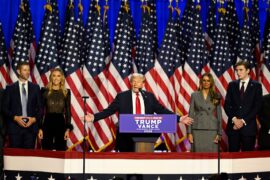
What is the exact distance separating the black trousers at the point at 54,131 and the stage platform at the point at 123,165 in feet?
4.01

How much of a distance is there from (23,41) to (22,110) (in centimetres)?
183

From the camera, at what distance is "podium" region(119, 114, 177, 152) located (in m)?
7.03

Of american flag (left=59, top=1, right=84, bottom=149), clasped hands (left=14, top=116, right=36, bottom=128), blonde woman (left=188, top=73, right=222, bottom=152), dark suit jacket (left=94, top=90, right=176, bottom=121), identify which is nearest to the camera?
dark suit jacket (left=94, top=90, right=176, bottom=121)

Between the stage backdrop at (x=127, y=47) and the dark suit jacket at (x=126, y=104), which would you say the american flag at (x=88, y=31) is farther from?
the dark suit jacket at (x=126, y=104)

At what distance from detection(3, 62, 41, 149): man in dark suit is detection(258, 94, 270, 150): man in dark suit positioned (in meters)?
2.75

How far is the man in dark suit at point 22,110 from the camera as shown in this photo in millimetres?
7930

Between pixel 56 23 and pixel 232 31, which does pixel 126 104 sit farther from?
pixel 232 31

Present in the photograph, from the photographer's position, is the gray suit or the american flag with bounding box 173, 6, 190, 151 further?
the american flag with bounding box 173, 6, 190, 151

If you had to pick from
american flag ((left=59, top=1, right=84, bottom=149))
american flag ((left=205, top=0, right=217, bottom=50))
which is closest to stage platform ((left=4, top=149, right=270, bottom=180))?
american flag ((left=59, top=1, right=84, bottom=149))

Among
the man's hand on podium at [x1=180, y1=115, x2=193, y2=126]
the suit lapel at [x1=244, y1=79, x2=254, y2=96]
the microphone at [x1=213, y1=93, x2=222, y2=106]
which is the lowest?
the man's hand on podium at [x1=180, y1=115, x2=193, y2=126]

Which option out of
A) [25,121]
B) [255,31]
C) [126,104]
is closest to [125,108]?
[126,104]

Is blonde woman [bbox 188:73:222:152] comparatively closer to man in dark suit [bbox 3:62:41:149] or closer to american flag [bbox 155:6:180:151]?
american flag [bbox 155:6:180:151]

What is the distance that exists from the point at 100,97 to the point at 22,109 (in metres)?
1.92

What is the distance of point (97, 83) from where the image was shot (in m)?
9.84
